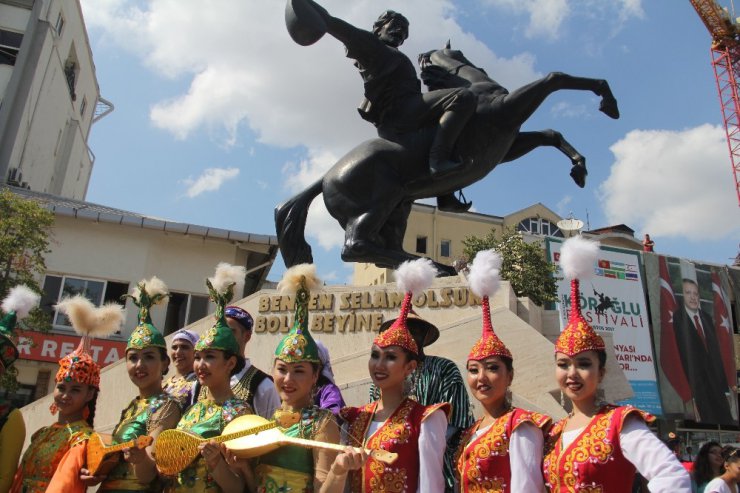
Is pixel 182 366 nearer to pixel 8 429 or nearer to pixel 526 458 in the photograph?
pixel 8 429

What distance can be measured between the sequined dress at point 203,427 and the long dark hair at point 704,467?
12.6ft

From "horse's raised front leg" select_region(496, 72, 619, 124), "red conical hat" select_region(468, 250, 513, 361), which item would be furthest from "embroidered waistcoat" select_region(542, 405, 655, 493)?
"horse's raised front leg" select_region(496, 72, 619, 124)

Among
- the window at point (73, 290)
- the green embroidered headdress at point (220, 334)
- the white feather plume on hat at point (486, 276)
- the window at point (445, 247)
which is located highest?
the window at point (445, 247)

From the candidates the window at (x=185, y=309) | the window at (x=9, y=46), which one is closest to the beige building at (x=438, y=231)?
the window at (x=185, y=309)

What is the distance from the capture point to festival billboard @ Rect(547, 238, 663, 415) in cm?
2397

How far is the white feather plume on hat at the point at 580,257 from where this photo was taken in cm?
291

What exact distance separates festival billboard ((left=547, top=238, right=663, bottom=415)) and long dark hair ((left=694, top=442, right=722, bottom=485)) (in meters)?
18.5

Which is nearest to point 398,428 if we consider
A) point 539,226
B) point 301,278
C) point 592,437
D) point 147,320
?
point 592,437

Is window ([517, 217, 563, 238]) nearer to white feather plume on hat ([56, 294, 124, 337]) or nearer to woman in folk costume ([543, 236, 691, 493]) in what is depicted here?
white feather plume on hat ([56, 294, 124, 337])

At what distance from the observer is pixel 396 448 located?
2846mm

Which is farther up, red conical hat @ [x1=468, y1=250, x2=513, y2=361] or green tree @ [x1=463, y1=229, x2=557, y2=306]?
green tree @ [x1=463, y1=229, x2=557, y2=306]

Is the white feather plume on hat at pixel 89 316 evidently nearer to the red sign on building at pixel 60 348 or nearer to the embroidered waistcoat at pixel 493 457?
the embroidered waistcoat at pixel 493 457

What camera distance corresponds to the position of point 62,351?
1584 cm

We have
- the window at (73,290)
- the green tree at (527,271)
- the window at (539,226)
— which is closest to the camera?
the green tree at (527,271)
